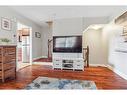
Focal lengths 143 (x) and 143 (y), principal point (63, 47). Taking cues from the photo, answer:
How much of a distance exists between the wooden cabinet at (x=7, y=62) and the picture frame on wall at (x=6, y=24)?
79 centimetres

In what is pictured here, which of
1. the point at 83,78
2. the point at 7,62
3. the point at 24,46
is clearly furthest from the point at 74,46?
the point at 24,46

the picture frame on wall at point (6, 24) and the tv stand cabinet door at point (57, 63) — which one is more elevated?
the picture frame on wall at point (6, 24)

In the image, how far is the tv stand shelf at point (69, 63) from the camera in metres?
5.35

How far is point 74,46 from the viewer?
557cm

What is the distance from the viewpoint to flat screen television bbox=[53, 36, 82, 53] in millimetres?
5543

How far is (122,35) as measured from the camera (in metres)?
4.19

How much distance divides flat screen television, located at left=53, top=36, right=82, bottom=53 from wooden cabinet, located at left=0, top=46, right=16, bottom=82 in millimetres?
2143

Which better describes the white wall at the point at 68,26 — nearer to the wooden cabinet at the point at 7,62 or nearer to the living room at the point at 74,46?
the living room at the point at 74,46

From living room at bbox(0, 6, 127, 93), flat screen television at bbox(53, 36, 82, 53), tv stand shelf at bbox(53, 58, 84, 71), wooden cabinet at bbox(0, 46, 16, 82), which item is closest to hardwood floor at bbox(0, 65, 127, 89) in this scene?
living room at bbox(0, 6, 127, 93)

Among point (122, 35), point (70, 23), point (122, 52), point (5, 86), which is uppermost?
point (70, 23)

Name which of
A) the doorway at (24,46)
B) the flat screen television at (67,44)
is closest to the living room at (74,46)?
the flat screen television at (67,44)
